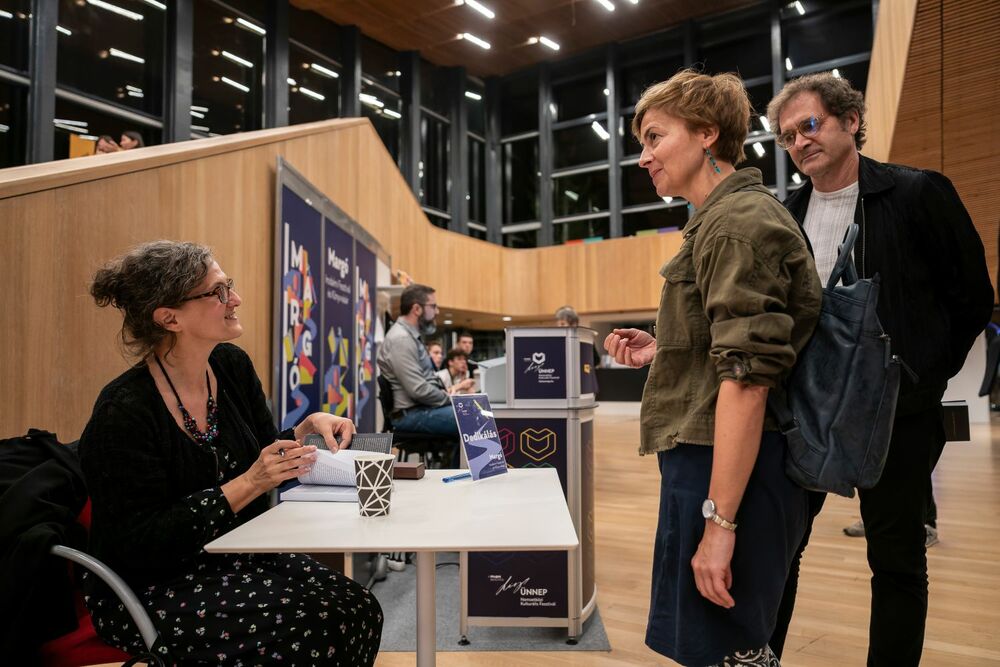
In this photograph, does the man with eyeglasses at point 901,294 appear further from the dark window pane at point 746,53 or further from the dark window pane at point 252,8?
the dark window pane at point 746,53

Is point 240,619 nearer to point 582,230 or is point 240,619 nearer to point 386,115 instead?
point 386,115

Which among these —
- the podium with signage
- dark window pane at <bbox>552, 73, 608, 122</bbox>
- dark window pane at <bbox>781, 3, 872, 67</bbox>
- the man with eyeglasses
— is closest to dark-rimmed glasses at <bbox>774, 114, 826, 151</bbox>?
the man with eyeglasses

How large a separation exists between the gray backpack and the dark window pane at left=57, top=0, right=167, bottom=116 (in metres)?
7.79

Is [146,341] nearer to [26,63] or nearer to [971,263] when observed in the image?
[971,263]

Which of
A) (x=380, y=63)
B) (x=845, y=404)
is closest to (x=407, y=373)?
(x=845, y=404)

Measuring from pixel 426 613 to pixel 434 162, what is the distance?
453 inches

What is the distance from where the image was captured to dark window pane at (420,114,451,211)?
39.1ft

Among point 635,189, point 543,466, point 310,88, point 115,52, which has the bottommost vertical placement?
point 543,466

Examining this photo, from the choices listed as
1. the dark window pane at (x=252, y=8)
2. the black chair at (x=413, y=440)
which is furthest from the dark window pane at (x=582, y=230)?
the black chair at (x=413, y=440)

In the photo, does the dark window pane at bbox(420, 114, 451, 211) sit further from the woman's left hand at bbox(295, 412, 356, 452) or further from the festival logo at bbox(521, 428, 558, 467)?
the woman's left hand at bbox(295, 412, 356, 452)

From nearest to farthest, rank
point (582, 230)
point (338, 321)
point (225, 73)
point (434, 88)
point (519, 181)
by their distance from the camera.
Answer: point (338, 321), point (225, 73), point (434, 88), point (582, 230), point (519, 181)

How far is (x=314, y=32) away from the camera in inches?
388

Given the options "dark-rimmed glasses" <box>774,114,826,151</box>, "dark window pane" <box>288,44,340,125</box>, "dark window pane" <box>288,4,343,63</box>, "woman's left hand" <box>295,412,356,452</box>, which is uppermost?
"dark window pane" <box>288,4,343,63</box>

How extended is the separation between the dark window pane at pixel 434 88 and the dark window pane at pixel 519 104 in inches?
57.8
